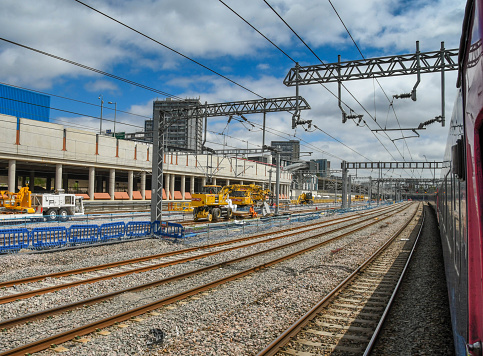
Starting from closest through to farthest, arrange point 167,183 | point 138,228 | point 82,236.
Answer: point 82,236 < point 138,228 < point 167,183

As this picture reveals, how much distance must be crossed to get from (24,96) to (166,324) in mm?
62253

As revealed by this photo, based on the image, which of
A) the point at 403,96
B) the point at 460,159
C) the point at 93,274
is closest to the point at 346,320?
the point at 460,159

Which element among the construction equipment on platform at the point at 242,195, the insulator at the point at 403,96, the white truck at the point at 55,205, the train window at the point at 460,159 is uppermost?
the insulator at the point at 403,96

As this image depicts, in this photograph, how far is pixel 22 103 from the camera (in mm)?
57531

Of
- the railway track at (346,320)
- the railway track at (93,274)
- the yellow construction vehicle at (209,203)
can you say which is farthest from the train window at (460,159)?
the yellow construction vehicle at (209,203)

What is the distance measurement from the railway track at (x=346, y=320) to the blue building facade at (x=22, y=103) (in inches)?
2237

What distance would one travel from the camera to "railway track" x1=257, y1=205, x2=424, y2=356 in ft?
20.1

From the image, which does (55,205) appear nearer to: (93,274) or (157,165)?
(157,165)

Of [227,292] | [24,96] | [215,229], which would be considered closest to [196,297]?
[227,292]

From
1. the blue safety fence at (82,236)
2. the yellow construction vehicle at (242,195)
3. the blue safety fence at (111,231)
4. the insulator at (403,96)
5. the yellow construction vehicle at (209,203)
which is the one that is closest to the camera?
the insulator at (403,96)

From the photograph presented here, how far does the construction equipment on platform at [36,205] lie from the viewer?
27547 mm

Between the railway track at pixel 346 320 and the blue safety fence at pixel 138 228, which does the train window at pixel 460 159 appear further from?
the blue safety fence at pixel 138 228

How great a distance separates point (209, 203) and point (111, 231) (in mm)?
12008

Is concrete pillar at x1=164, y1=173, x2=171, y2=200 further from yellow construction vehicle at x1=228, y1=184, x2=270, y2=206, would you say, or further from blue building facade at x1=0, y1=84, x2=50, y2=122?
yellow construction vehicle at x1=228, y1=184, x2=270, y2=206
